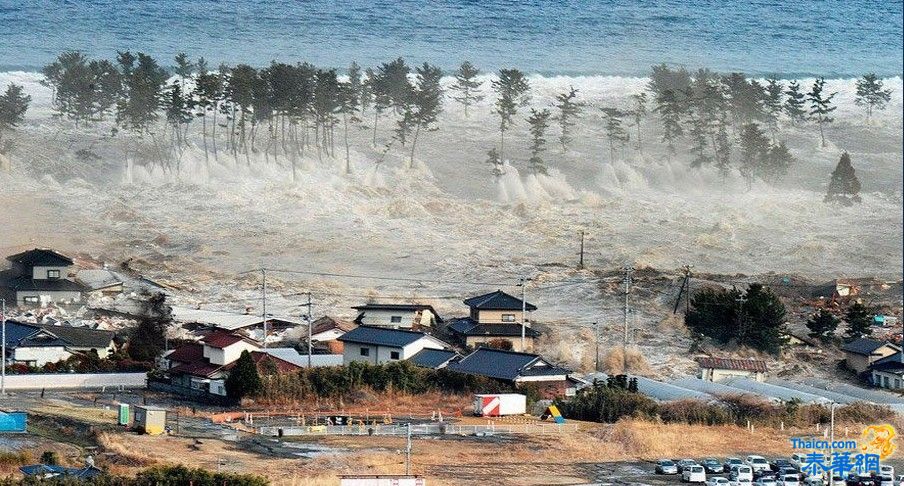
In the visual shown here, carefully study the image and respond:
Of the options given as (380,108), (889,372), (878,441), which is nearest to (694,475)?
(878,441)

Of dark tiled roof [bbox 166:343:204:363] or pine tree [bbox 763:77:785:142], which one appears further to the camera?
pine tree [bbox 763:77:785:142]

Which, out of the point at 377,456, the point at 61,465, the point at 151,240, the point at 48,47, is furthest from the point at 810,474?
the point at 48,47

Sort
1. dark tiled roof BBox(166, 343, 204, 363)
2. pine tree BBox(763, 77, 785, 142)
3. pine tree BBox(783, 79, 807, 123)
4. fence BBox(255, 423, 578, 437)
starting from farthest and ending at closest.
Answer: pine tree BBox(783, 79, 807, 123)
pine tree BBox(763, 77, 785, 142)
dark tiled roof BBox(166, 343, 204, 363)
fence BBox(255, 423, 578, 437)

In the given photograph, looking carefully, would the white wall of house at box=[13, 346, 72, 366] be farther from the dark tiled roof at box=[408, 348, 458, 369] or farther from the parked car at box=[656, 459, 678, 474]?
the parked car at box=[656, 459, 678, 474]

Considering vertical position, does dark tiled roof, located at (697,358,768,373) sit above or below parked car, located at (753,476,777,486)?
above

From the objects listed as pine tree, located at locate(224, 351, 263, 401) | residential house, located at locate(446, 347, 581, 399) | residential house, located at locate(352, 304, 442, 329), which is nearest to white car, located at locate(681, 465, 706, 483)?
residential house, located at locate(446, 347, 581, 399)

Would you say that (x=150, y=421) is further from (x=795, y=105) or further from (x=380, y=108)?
(x=795, y=105)
